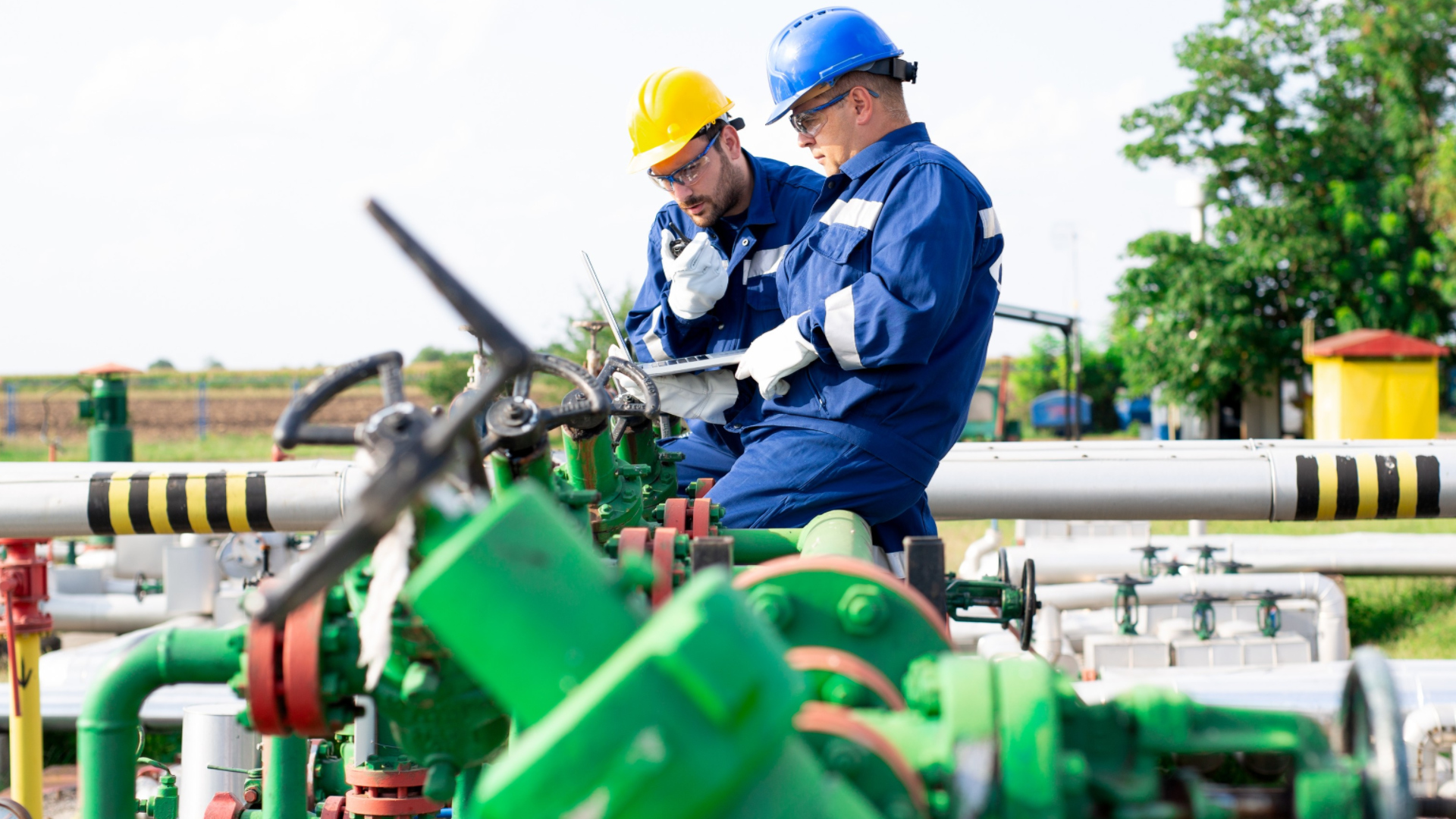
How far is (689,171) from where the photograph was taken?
3262 millimetres

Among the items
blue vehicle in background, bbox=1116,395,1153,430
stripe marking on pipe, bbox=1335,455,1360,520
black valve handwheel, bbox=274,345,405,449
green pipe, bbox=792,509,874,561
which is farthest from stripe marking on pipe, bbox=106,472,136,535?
blue vehicle in background, bbox=1116,395,1153,430

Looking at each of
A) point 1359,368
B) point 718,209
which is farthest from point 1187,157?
point 718,209

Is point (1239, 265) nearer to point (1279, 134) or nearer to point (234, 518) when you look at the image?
point (1279, 134)

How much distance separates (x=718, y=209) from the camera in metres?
3.35

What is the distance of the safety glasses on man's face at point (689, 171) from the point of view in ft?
10.7

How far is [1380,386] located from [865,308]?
11381mm

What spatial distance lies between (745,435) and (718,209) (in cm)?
69

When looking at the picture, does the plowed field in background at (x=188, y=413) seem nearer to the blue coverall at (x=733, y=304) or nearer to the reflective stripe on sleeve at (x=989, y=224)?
the blue coverall at (x=733, y=304)

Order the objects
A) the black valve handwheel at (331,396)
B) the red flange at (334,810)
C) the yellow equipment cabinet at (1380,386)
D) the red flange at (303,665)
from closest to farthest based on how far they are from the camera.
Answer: the black valve handwheel at (331,396) → the red flange at (303,665) → the red flange at (334,810) → the yellow equipment cabinet at (1380,386)

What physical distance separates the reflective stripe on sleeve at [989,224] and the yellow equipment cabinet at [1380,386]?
1075 cm

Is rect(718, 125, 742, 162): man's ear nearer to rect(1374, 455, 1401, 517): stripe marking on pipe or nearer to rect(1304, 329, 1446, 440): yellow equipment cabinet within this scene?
rect(1374, 455, 1401, 517): stripe marking on pipe

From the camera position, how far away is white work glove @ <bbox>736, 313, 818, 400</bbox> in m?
2.60

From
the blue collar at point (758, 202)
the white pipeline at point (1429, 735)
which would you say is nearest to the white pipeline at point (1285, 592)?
the white pipeline at point (1429, 735)

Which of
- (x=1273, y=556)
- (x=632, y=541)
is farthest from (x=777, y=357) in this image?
(x=1273, y=556)
